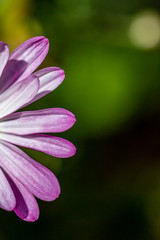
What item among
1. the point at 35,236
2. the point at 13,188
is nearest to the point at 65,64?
the point at 35,236

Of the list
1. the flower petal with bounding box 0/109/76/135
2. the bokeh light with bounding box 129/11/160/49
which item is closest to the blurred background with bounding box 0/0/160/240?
the bokeh light with bounding box 129/11/160/49

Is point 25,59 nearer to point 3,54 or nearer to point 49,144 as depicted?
point 3,54

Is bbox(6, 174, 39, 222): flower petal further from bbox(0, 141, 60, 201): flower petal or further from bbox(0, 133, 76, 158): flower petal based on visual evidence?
bbox(0, 133, 76, 158): flower petal

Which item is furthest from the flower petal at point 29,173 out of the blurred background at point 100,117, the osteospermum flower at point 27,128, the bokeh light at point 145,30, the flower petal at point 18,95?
the bokeh light at point 145,30

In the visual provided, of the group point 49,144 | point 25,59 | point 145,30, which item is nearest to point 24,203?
point 49,144

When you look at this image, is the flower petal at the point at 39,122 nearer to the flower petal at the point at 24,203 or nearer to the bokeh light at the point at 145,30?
the flower petal at the point at 24,203

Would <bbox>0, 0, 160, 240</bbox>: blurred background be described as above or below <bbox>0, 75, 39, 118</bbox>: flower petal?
below

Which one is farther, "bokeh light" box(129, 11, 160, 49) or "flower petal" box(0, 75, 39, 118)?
"bokeh light" box(129, 11, 160, 49)

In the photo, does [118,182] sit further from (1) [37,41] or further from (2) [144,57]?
(1) [37,41]
